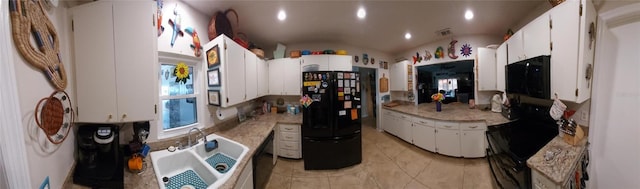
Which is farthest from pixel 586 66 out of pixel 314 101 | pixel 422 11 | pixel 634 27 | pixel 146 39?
pixel 146 39

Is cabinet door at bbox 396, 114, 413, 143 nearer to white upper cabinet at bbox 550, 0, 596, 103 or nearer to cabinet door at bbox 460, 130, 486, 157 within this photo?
cabinet door at bbox 460, 130, 486, 157

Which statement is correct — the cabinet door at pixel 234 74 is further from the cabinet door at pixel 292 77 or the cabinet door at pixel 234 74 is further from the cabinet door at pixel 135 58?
the cabinet door at pixel 292 77

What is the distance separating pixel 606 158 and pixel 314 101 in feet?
8.35

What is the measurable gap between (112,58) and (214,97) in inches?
33.9

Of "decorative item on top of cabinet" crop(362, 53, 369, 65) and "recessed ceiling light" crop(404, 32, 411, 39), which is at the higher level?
"recessed ceiling light" crop(404, 32, 411, 39)

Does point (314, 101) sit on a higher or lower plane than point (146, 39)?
lower

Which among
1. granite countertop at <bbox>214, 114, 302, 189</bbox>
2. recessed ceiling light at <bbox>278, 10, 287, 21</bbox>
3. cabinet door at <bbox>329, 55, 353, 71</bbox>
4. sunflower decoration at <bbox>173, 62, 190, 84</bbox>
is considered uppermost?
recessed ceiling light at <bbox>278, 10, 287, 21</bbox>

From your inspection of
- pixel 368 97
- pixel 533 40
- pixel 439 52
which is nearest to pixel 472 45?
pixel 439 52

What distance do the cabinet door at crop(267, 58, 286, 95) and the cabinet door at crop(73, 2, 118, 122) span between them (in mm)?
2298

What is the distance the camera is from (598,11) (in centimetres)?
134

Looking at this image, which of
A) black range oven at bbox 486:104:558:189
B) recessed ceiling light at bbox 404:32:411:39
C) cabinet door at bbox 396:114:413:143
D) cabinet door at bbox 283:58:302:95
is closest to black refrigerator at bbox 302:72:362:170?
cabinet door at bbox 283:58:302:95

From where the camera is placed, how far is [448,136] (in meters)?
2.71

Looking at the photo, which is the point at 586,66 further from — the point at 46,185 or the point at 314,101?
the point at 46,185

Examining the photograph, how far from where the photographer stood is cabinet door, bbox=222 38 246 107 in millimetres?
1796
